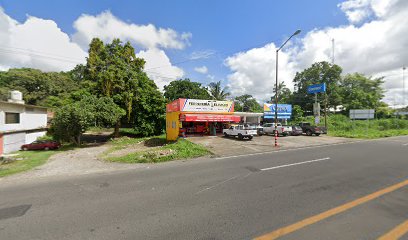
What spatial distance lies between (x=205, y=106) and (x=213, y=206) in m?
18.6

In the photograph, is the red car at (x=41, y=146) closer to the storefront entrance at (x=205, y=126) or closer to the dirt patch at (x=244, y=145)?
the storefront entrance at (x=205, y=126)

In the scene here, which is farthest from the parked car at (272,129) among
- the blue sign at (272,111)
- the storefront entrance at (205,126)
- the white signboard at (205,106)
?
the blue sign at (272,111)

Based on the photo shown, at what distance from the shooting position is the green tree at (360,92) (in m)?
45.6

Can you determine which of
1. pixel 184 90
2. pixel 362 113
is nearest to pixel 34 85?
pixel 184 90

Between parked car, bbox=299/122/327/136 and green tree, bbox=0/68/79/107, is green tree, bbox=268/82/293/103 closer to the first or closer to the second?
parked car, bbox=299/122/327/136

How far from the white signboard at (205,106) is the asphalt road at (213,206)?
14.6 meters

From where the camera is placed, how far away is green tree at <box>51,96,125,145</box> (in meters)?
19.7

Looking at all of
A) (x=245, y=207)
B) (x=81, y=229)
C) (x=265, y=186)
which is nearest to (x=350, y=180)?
(x=265, y=186)

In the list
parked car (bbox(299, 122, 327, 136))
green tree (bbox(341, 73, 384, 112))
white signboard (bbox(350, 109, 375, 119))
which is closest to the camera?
parked car (bbox(299, 122, 327, 136))

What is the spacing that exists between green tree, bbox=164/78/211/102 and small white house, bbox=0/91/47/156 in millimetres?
23248

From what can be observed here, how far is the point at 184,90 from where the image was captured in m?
43.2

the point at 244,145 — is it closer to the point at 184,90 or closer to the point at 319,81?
the point at 184,90

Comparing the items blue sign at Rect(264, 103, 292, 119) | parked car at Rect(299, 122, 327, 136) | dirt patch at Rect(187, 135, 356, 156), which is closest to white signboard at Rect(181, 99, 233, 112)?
dirt patch at Rect(187, 135, 356, 156)

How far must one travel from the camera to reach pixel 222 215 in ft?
13.8
